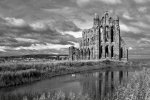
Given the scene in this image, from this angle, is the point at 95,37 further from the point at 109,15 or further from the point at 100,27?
the point at 109,15

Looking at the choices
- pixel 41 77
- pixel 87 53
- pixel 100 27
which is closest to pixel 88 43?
pixel 87 53

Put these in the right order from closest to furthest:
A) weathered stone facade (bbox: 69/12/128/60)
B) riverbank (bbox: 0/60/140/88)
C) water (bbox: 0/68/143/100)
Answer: water (bbox: 0/68/143/100)
riverbank (bbox: 0/60/140/88)
weathered stone facade (bbox: 69/12/128/60)

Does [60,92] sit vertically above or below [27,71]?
below


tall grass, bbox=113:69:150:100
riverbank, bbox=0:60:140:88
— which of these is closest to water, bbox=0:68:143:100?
tall grass, bbox=113:69:150:100

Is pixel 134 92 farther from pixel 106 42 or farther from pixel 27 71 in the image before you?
pixel 106 42

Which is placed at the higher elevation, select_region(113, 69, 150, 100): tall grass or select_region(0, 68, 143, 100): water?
select_region(113, 69, 150, 100): tall grass

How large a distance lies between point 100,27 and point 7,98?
2213 inches

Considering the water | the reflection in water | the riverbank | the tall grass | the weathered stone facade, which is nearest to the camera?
the tall grass

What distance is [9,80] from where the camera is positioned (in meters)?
19.3

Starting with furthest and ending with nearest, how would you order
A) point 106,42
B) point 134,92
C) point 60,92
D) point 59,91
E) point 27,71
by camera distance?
1. point 106,42
2. point 27,71
3. point 59,91
4. point 134,92
5. point 60,92

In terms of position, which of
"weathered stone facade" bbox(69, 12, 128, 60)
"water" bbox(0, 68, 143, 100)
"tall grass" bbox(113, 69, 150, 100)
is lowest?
"water" bbox(0, 68, 143, 100)

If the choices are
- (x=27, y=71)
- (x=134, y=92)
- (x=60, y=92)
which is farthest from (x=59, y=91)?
(x=27, y=71)

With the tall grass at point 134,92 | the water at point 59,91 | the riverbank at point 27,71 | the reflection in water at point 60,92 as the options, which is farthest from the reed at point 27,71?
the tall grass at point 134,92

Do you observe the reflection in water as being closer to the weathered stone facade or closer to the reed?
the reed
